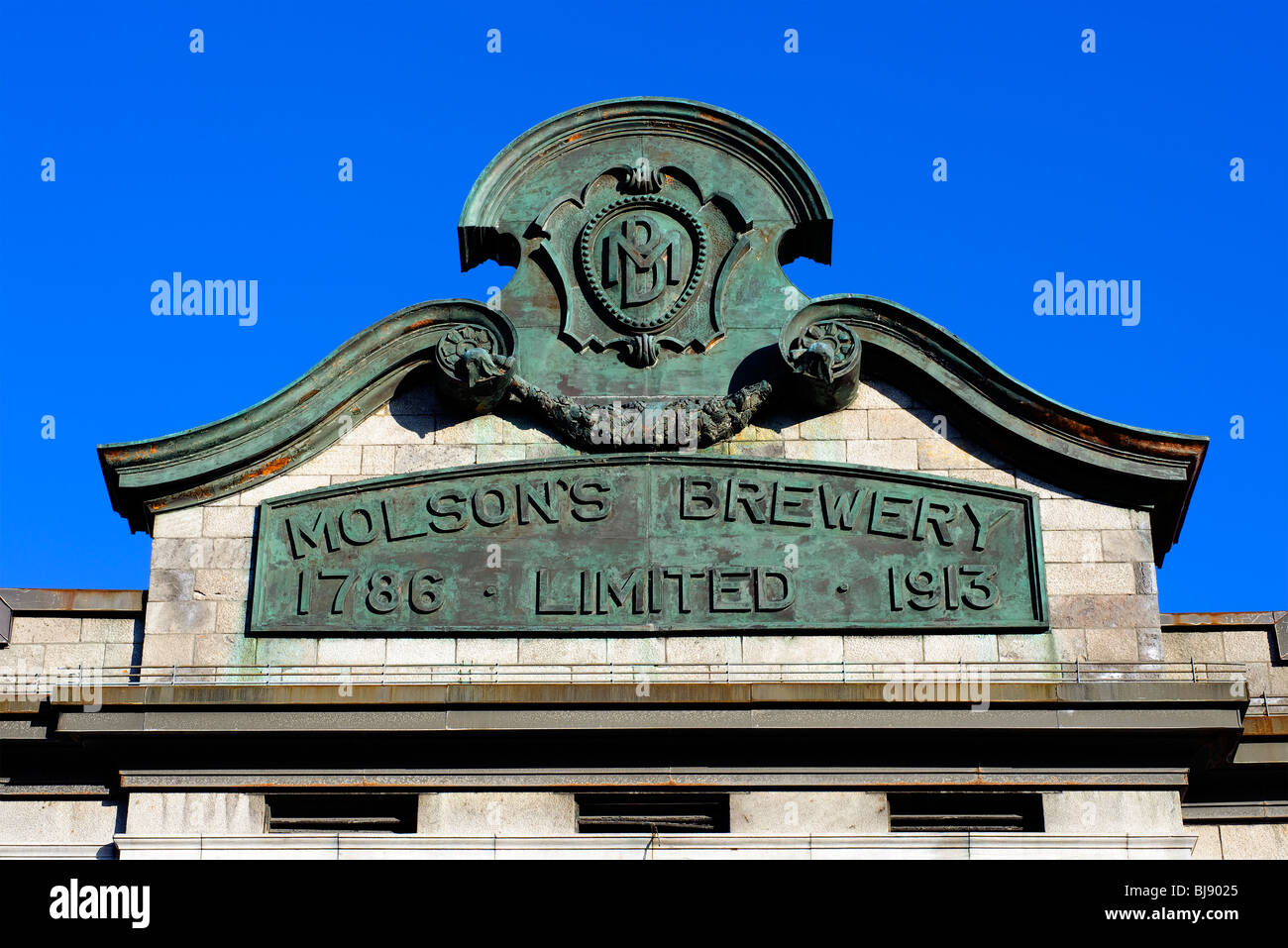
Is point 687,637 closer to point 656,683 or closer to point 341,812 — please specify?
point 656,683

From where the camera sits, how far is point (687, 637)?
59.3 ft

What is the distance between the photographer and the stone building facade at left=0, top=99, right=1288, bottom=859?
17.1 meters

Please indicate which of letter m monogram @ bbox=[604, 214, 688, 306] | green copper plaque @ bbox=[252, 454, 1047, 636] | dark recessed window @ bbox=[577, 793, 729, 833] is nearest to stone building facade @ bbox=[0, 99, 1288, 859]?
dark recessed window @ bbox=[577, 793, 729, 833]

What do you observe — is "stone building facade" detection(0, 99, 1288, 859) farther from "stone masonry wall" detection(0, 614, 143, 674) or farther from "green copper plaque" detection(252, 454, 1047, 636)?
"green copper plaque" detection(252, 454, 1047, 636)

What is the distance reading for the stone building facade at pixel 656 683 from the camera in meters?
17.1

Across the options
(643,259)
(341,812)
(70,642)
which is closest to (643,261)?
(643,259)

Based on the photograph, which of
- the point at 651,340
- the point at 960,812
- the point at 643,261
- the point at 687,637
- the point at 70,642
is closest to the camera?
the point at 960,812

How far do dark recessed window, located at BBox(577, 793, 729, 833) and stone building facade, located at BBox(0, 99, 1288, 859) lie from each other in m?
0.03

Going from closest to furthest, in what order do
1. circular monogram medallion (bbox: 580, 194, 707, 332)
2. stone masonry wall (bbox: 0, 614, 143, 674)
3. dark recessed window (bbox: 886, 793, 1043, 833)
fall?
dark recessed window (bbox: 886, 793, 1043, 833) < stone masonry wall (bbox: 0, 614, 143, 674) < circular monogram medallion (bbox: 580, 194, 707, 332)

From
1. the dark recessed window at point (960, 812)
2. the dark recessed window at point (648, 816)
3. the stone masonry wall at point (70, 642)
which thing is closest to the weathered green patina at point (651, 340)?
the stone masonry wall at point (70, 642)

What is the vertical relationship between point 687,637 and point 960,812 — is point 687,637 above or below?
above

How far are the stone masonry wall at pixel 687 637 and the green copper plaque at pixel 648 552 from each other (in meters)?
0.17

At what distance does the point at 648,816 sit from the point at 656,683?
121cm
